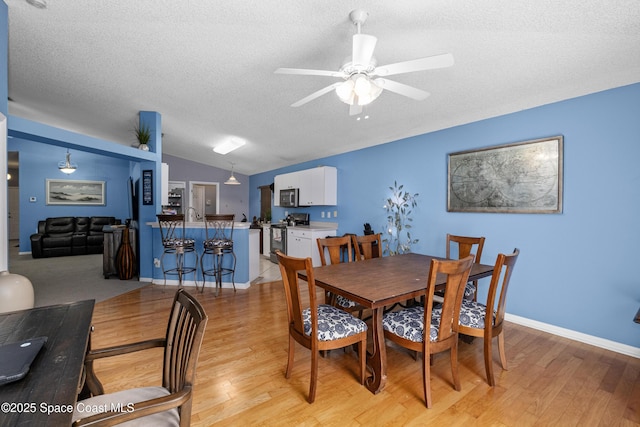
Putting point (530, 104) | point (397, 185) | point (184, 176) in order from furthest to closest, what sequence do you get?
point (184, 176) → point (397, 185) → point (530, 104)

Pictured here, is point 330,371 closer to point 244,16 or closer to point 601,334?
point 601,334

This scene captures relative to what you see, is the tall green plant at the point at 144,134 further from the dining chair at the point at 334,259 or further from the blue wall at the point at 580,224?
the blue wall at the point at 580,224

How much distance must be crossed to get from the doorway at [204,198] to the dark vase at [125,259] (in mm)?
4040

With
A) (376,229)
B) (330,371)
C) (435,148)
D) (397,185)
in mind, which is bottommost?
(330,371)

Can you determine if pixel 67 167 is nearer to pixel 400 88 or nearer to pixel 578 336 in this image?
pixel 400 88

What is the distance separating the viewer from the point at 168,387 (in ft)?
4.03

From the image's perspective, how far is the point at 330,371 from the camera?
2.12 meters

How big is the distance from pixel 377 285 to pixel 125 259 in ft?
14.5

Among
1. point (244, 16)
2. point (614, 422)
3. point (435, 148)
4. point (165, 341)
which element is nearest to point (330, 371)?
point (165, 341)

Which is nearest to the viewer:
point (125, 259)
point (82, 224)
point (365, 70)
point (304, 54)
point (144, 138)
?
point (365, 70)

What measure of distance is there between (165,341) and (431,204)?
11.2 ft

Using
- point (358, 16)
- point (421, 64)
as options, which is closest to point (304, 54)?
point (358, 16)

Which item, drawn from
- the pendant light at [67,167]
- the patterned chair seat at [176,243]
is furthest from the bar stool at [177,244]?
the pendant light at [67,167]

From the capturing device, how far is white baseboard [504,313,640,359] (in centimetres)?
234
